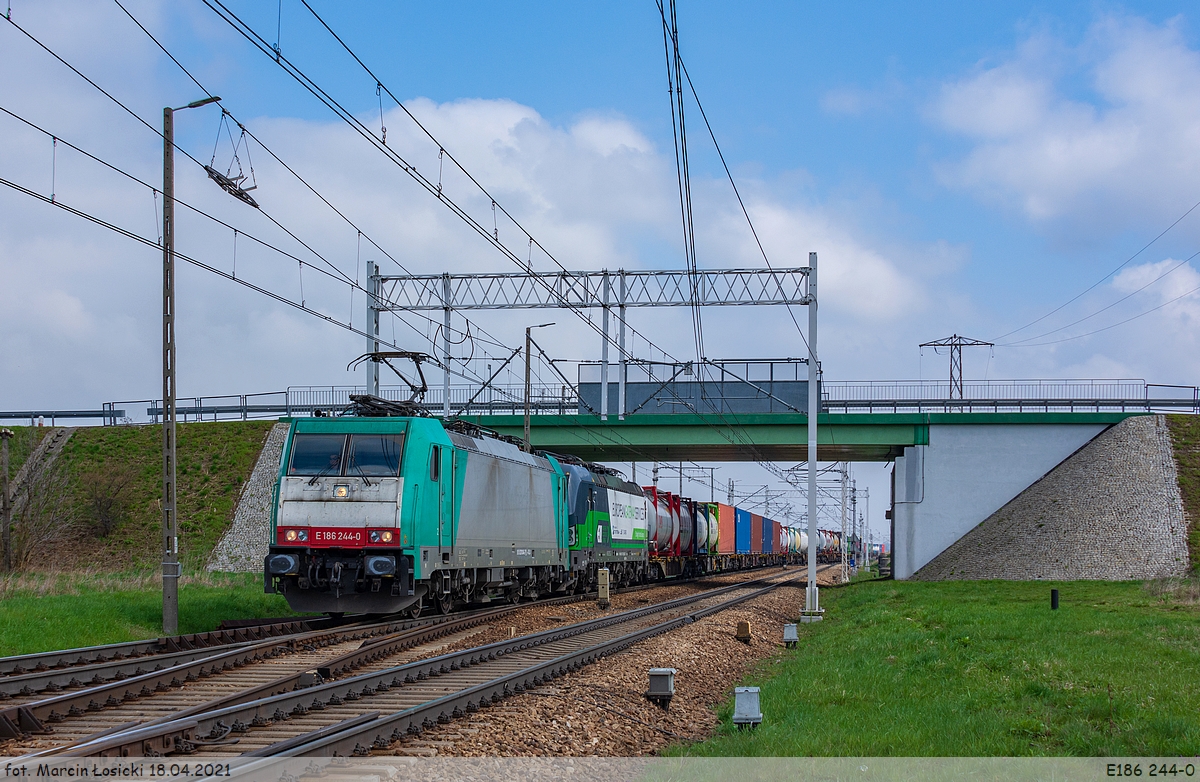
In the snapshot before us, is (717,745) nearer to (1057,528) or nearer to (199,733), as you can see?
(199,733)

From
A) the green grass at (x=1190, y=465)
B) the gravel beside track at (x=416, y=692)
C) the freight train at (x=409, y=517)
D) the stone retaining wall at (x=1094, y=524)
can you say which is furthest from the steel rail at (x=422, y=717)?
the green grass at (x=1190, y=465)

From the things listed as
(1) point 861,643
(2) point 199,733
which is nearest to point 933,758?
(2) point 199,733

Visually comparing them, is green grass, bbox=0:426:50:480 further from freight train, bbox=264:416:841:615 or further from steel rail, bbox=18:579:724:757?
steel rail, bbox=18:579:724:757

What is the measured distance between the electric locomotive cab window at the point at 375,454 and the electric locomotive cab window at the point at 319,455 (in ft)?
0.72

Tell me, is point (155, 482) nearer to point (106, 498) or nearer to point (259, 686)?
point (106, 498)

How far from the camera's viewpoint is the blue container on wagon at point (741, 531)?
6125cm

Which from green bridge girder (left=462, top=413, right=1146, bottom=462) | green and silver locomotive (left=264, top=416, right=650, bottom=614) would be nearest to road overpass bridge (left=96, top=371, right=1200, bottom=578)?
green bridge girder (left=462, top=413, right=1146, bottom=462)

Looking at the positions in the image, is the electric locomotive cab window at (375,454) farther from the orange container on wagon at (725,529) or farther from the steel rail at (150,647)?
the orange container on wagon at (725,529)

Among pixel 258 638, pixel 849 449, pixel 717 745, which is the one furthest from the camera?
pixel 849 449

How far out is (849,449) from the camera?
52.9m

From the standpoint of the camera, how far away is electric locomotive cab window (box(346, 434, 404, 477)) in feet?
59.6

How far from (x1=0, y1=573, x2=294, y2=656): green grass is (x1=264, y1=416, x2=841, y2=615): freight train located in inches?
102

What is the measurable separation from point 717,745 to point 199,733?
460 cm

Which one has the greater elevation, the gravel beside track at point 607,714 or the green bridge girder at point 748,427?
the green bridge girder at point 748,427
